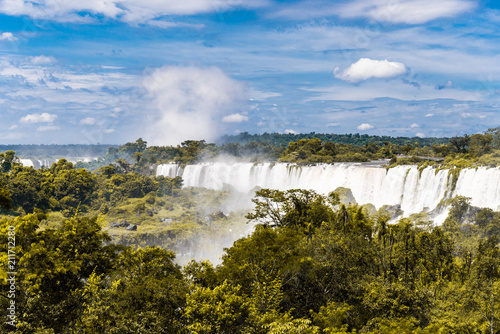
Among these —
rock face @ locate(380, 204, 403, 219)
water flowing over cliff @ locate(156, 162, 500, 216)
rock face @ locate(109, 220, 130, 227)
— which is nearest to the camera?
water flowing over cliff @ locate(156, 162, 500, 216)

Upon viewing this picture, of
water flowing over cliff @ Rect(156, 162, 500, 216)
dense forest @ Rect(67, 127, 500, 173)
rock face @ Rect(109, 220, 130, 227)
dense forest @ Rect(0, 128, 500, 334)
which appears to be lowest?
rock face @ Rect(109, 220, 130, 227)

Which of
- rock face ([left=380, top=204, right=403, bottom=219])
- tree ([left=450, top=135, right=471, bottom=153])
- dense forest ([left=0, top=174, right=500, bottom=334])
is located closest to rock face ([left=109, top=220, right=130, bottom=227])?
rock face ([left=380, top=204, right=403, bottom=219])

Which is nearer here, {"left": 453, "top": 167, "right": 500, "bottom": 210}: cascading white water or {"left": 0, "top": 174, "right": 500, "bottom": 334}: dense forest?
{"left": 0, "top": 174, "right": 500, "bottom": 334}: dense forest

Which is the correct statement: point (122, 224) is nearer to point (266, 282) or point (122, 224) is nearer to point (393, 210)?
point (393, 210)

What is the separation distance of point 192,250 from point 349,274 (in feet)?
152

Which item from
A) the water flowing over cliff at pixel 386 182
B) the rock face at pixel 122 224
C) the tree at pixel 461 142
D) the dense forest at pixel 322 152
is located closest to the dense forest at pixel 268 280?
the water flowing over cliff at pixel 386 182

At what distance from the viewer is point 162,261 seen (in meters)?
19.7

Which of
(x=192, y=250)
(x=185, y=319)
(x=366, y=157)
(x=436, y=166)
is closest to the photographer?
(x=185, y=319)

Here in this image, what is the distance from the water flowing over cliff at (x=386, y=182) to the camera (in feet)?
157

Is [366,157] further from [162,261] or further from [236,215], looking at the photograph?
[162,261]

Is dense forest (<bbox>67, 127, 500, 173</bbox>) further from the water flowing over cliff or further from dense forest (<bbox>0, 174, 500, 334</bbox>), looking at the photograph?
dense forest (<bbox>0, 174, 500, 334</bbox>)

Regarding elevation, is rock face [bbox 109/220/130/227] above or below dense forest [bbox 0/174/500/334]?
below

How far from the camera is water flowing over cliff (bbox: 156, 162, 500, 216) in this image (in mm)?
47812

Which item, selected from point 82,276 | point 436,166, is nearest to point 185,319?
point 82,276
